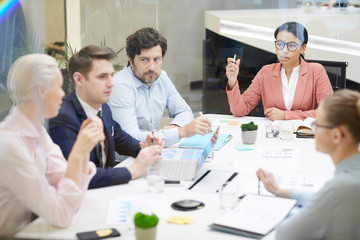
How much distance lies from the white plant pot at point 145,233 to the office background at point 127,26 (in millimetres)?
637

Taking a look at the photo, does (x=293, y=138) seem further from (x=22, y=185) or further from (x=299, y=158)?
(x=22, y=185)

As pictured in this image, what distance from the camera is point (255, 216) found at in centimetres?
154

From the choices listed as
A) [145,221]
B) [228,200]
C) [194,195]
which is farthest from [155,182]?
[145,221]

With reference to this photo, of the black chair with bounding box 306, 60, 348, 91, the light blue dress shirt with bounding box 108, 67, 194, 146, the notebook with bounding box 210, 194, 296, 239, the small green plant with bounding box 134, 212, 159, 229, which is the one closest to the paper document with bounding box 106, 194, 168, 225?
the small green plant with bounding box 134, 212, 159, 229

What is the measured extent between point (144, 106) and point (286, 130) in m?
0.84

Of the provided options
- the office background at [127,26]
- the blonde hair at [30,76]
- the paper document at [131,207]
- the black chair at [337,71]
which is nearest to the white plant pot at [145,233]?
the paper document at [131,207]

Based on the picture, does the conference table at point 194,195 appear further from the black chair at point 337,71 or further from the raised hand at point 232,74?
the black chair at point 337,71

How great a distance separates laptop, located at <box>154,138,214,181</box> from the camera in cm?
198

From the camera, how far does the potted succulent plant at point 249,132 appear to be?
2520 millimetres

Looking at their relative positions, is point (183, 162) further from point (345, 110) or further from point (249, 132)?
point (345, 110)

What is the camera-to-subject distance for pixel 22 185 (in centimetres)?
147

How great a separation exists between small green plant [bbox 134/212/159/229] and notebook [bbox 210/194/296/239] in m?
0.20

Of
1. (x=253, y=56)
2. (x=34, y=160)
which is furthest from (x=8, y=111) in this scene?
(x=253, y=56)

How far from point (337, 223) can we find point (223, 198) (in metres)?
0.46
